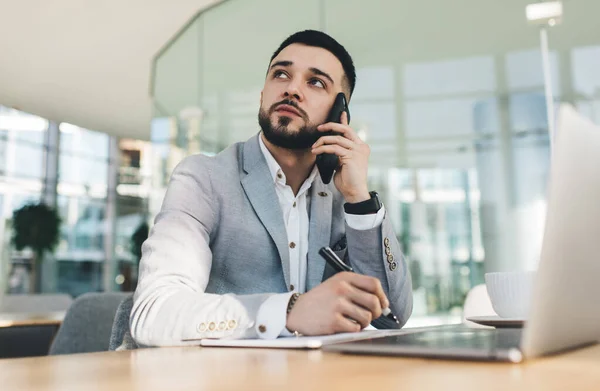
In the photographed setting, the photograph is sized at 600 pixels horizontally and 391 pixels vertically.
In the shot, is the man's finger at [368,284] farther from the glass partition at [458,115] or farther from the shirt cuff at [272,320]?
the glass partition at [458,115]

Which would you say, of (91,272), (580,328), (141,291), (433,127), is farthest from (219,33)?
(91,272)

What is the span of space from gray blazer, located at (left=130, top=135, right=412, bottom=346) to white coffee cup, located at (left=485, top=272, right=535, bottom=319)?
1.58 ft

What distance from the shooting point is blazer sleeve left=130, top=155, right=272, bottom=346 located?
3.32 feet

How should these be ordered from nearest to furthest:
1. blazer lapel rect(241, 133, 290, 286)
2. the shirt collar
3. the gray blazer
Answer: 1. the gray blazer
2. blazer lapel rect(241, 133, 290, 286)
3. the shirt collar

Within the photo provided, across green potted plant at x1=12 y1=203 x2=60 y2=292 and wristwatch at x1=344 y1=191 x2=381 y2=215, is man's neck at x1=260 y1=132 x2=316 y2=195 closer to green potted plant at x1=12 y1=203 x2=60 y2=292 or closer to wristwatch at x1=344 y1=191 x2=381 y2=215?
wristwatch at x1=344 y1=191 x2=381 y2=215

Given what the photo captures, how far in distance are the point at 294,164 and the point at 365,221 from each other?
1.37 ft

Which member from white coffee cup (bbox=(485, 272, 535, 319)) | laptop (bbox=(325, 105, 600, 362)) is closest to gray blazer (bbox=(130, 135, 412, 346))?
white coffee cup (bbox=(485, 272, 535, 319))

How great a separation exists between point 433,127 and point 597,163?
5092 millimetres

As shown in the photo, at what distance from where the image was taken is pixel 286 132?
179 cm

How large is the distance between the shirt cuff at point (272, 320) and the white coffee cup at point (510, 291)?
391mm

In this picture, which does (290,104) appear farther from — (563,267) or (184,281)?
(563,267)

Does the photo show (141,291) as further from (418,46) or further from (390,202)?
(418,46)

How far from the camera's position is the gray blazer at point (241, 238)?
1.30m

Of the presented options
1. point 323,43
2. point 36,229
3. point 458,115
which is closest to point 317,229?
point 323,43
